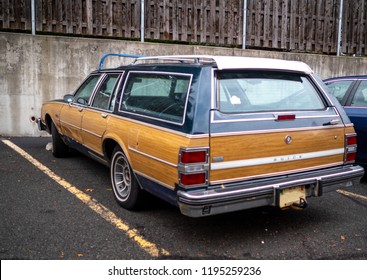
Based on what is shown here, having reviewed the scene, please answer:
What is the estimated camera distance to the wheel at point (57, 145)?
6.75 metres

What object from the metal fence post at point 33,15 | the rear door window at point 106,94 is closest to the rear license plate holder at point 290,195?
the rear door window at point 106,94

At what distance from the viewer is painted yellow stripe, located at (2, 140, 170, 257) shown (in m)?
3.50

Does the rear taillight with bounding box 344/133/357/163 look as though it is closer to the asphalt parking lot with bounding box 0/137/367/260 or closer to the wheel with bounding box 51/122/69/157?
the asphalt parking lot with bounding box 0/137/367/260

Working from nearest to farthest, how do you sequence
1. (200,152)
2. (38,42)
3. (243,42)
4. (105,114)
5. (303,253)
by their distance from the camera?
(200,152) → (303,253) → (105,114) → (38,42) → (243,42)

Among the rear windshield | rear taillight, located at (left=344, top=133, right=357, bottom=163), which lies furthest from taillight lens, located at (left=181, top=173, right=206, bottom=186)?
rear taillight, located at (left=344, top=133, right=357, bottom=163)

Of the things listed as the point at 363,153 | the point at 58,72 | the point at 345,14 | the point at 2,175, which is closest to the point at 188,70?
the point at 363,153

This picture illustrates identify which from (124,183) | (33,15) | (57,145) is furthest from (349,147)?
(33,15)

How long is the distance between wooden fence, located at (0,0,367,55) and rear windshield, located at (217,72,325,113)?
589 cm

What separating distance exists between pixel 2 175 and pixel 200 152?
3775mm

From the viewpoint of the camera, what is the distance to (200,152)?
3.25 meters

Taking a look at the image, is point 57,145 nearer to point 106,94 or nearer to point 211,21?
point 106,94

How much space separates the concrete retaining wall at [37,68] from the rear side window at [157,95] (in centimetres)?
462

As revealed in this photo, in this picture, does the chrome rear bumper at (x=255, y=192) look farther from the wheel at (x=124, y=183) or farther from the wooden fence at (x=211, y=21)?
the wooden fence at (x=211, y=21)

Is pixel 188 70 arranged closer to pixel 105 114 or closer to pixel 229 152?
pixel 229 152
